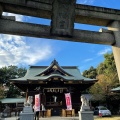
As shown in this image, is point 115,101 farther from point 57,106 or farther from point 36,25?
point 36,25

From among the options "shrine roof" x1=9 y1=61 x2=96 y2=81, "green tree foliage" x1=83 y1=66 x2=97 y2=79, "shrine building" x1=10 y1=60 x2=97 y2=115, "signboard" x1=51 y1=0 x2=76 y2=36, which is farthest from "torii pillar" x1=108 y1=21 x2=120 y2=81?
"green tree foliage" x1=83 y1=66 x2=97 y2=79

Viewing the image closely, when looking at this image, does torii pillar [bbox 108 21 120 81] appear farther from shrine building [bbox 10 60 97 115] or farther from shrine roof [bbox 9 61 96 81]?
shrine roof [bbox 9 61 96 81]

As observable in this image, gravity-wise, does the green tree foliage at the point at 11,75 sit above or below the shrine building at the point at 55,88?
above

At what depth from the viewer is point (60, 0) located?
5617 mm

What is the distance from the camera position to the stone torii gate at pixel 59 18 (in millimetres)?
5609

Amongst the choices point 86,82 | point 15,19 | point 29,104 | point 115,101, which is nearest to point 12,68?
point 115,101

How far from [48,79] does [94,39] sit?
1496 cm

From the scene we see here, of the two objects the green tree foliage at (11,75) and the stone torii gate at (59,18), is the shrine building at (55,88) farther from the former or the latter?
the green tree foliage at (11,75)

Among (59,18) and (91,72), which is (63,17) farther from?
(91,72)

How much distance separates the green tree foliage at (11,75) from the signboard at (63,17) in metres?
41.4

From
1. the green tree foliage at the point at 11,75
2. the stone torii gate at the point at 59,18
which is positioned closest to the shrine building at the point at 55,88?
the stone torii gate at the point at 59,18

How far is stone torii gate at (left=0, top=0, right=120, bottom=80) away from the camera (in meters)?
5.61

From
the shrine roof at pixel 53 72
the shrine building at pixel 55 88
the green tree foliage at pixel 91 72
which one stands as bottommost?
the shrine building at pixel 55 88

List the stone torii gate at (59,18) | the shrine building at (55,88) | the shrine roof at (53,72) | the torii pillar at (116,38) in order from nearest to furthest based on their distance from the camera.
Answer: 1. the stone torii gate at (59,18)
2. the torii pillar at (116,38)
3. the shrine building at (55,88)
4. the shrine roof at (53,72)
